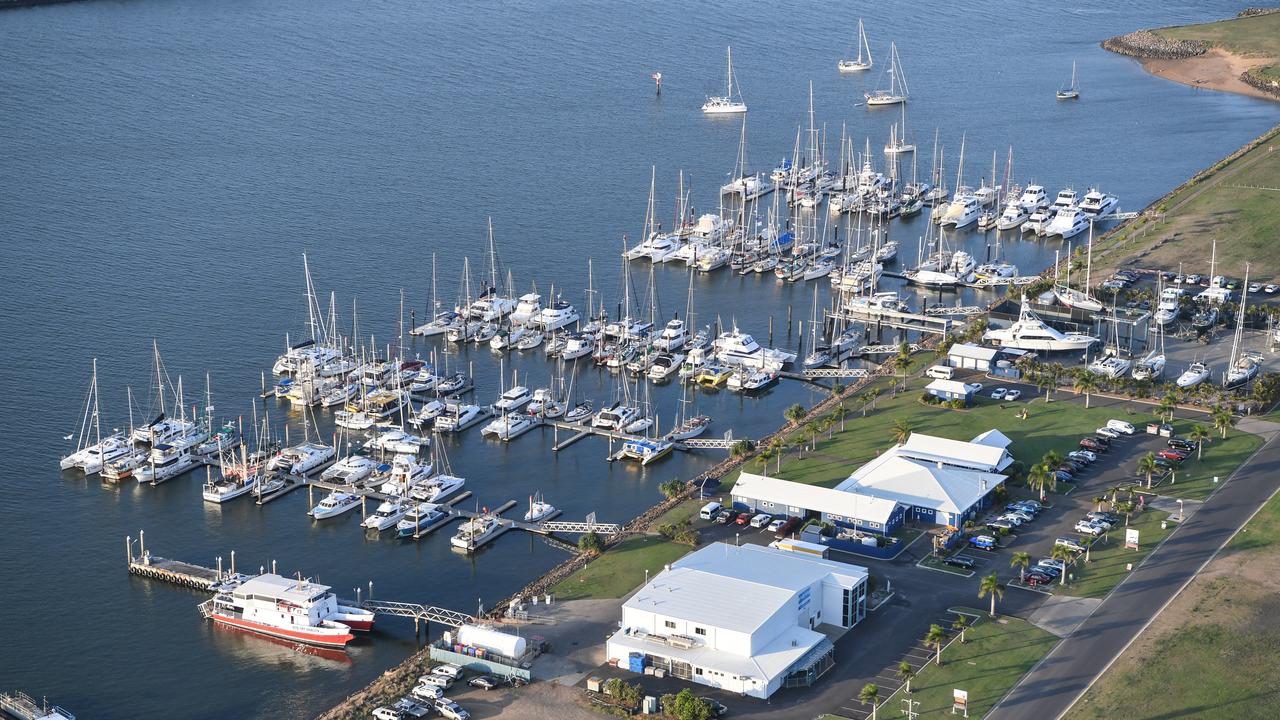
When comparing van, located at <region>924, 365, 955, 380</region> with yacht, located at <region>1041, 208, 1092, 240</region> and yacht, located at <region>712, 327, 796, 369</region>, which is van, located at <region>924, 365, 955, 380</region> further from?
yacht, located at <region>1041, 208, 1092, 240</region>

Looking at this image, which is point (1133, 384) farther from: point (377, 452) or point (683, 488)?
point (377, 452)

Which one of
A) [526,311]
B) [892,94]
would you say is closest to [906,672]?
[526,311]

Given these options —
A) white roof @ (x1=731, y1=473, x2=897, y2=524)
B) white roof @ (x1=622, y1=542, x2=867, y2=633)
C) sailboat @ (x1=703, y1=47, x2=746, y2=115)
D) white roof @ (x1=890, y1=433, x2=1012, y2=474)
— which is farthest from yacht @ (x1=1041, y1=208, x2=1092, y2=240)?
white roof @ (x1=622, y1=542, x2=867, y2=633)

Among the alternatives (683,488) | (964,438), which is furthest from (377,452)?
(964,438)

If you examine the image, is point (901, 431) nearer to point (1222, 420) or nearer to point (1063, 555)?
point (1222, 420)

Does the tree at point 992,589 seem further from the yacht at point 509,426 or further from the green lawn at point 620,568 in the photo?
the yacht at point 509,426

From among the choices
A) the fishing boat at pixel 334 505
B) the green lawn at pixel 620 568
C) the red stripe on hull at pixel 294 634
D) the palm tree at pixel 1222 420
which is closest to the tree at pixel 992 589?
the green lawn at pixel 620 568
